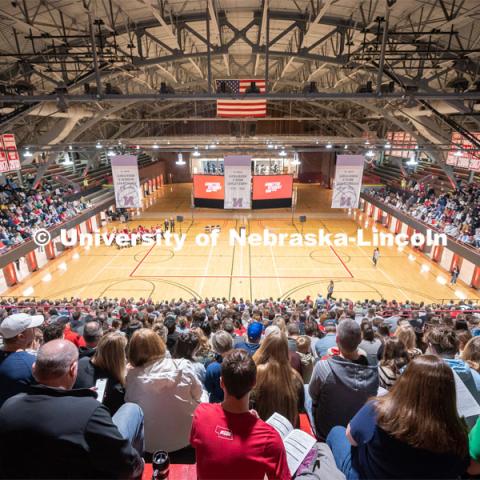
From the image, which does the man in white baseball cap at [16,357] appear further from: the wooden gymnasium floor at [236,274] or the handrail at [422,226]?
the handrail at [422,226]

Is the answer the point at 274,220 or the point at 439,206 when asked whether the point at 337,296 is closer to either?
the point at 439,206

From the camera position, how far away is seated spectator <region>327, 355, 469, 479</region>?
1771mm

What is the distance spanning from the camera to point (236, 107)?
57.0 ft

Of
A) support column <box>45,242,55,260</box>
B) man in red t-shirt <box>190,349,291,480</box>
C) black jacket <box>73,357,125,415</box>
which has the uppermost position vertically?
man in red t-shirt <box>190,349,291,480</box>

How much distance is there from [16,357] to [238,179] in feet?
38.7

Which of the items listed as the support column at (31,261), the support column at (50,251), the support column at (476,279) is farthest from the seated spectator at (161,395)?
the support column at (50,251)

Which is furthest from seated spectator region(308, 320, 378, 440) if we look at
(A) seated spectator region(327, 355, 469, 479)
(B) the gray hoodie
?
(A) seated spectator region(327, 355, 469, 479)

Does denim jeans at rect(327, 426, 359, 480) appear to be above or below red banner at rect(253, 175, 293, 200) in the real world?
above

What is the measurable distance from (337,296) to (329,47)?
11777 millimetres

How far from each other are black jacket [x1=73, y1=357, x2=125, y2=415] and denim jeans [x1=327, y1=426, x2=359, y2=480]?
1826mm

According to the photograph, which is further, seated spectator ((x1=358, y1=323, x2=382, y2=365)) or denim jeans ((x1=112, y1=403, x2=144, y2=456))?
seated spectator ((x1=358, y1=323, x2=382, y2=365))

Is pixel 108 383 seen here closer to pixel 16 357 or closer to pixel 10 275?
pixel 16 357

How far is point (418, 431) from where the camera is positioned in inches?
70.4

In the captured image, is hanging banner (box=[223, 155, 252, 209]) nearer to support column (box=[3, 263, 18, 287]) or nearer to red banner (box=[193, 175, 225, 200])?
red banner (box=[193, 175, 225, 200])
